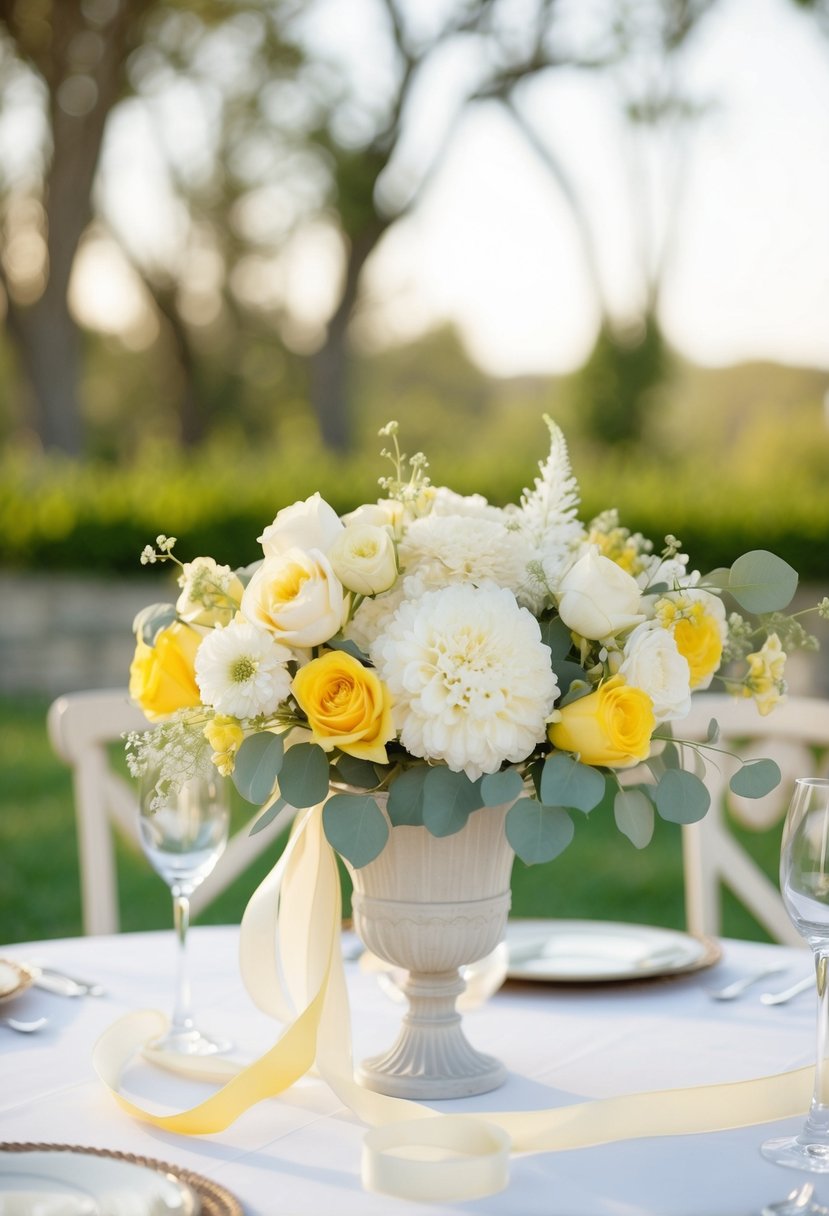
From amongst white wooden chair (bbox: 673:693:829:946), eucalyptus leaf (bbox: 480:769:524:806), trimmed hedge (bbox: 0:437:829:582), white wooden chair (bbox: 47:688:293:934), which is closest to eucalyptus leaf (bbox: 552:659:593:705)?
eucalyptus leaf (bbox: 480:769:524:806)

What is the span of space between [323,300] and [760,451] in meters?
6.60

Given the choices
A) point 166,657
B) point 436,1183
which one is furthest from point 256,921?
point 436,1183

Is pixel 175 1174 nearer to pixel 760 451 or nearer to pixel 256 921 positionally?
pixel 256 921

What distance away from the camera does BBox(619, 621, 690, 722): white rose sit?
1.40 meters

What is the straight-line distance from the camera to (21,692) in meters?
8.71

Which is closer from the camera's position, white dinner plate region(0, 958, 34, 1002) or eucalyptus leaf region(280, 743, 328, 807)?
eucalyptus leaf region(280, 743, 328, 807)

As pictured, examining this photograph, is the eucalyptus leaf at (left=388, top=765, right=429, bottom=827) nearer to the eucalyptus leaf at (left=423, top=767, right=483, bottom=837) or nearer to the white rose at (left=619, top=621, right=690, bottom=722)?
the eucalyptus leaf at (left=423, top=767, right=483, bottom=837)

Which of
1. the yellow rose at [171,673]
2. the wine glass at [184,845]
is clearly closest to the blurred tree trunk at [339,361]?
the wine glass at [184,845]

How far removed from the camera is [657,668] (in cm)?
141

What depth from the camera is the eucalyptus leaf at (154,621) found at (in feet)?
5.20

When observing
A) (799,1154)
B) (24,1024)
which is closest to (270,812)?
(24,1024)

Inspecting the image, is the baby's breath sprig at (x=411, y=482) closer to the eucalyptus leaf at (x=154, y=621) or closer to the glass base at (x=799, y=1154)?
the eucalyptus leaf at (x=154, y=621)

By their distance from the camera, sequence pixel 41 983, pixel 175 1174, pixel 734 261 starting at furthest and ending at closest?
pixel 734 261, pixel 41 983, pixel 175 1174

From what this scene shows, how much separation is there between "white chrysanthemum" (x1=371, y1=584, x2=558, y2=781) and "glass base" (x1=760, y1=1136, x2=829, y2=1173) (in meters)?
0.45
